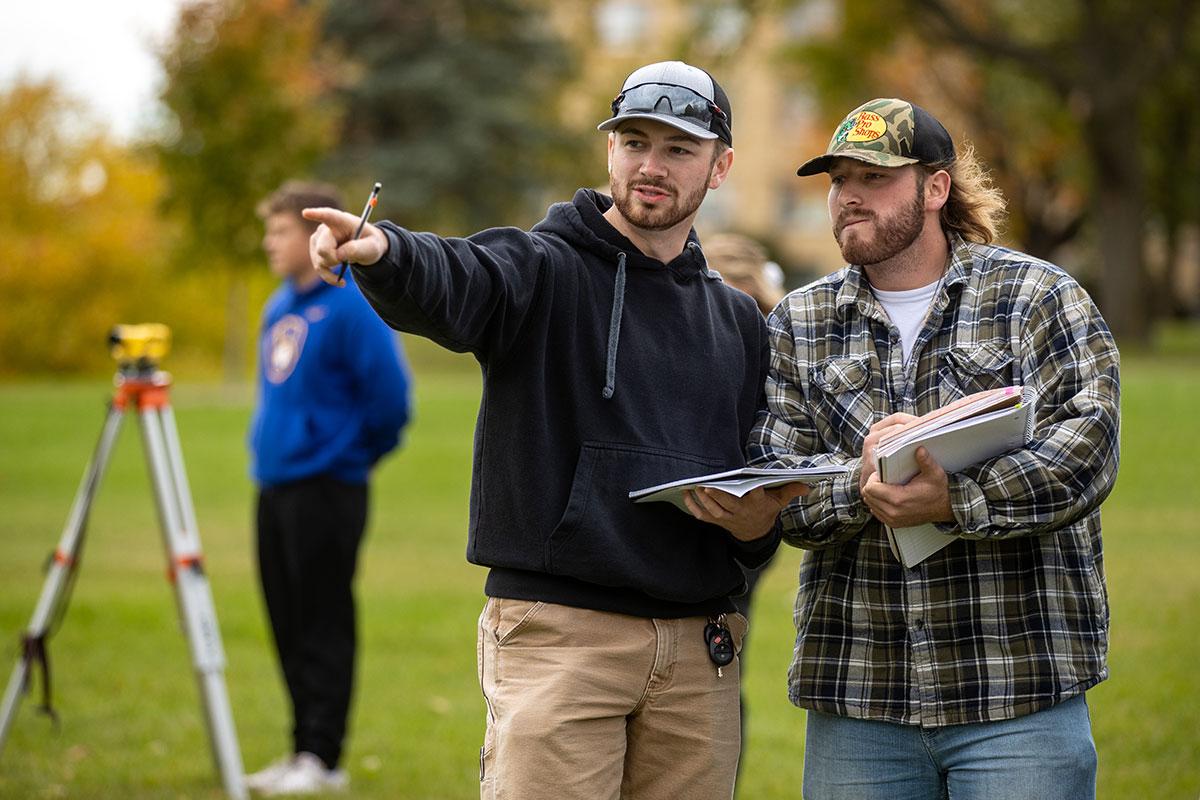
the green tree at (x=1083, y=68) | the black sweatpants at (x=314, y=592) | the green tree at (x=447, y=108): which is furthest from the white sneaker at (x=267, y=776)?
the green tree at (x=447, y=108)

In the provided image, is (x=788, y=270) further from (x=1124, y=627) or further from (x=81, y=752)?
(x=81, y=752)

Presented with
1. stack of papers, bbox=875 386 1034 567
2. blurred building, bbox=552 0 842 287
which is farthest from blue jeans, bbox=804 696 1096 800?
blurred building, bbox=552 0 842 287

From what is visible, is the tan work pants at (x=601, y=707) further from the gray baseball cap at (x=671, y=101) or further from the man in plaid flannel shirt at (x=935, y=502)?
the gray baseball cap at (x=671, y=101)

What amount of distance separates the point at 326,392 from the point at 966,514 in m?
3.68

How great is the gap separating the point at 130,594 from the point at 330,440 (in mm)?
5849

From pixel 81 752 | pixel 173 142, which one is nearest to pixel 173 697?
pixel 81 752

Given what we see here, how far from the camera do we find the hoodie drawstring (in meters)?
3.55

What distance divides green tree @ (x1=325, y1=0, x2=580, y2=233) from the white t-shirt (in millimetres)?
32255

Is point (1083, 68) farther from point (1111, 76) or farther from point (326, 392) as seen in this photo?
point (326, 392)

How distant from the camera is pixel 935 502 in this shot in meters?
3.30

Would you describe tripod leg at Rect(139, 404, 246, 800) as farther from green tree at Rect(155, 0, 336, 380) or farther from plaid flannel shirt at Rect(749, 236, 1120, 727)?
green tree at Rect(155, 0, 336, 380)

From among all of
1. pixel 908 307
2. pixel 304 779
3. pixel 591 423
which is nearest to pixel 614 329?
pixel 591 423

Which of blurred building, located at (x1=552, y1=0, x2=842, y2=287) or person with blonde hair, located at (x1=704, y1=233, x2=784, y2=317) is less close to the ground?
blurred building, located at (x1=552, y1=0, x2=842, y2=287)

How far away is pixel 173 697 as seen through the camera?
27.1ft
